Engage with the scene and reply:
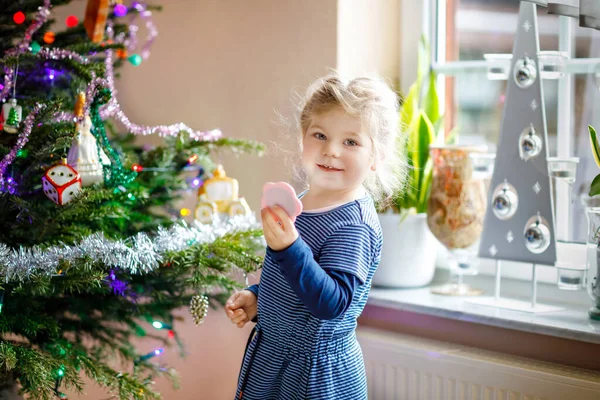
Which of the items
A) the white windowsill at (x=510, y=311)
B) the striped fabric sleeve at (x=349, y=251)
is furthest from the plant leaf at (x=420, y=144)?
the striped fabric sleeve at (x=349, y=251)

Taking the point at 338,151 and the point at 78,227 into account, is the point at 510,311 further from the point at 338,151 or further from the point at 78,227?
the point at 78,227

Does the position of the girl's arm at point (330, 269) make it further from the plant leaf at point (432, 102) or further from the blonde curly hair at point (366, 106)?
the plant leaf at point (432, 102)

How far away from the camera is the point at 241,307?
4.03ft

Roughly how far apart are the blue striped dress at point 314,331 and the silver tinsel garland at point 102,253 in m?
0.26

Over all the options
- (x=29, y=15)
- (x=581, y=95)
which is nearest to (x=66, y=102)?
(x=29, y=15)

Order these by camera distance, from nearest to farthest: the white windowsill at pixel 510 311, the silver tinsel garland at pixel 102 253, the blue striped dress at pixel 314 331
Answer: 1. the blue striped dress at pixel 314 331
2. the silver tinsel garland at pixel 102 253
3. the white windowsill at pixel 510 311

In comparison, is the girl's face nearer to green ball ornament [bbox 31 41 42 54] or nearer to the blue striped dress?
the blue striped dress

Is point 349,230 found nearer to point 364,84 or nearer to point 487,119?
point 364,84

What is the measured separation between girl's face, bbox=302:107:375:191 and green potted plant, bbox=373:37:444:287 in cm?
69

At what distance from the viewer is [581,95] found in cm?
174

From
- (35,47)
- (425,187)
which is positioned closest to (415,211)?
(425,187)

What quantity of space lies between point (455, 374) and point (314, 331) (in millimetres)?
572

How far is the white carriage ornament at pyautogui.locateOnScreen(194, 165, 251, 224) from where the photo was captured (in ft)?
5.48

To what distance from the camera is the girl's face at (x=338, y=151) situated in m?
1.12
